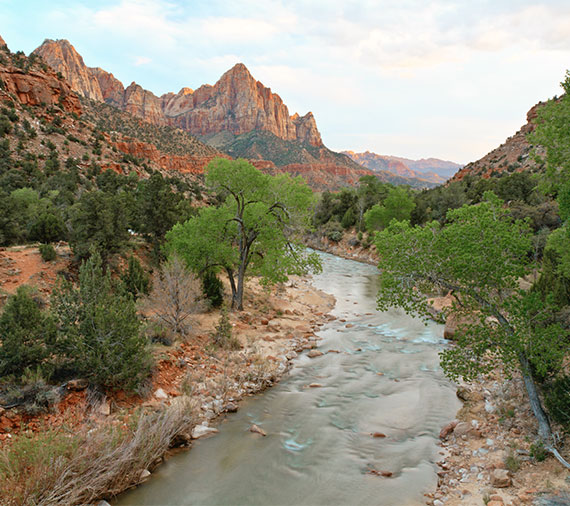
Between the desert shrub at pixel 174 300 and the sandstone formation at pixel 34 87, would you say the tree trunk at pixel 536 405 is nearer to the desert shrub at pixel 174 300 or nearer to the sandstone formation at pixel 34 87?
the desert shrub at pixel 174 300

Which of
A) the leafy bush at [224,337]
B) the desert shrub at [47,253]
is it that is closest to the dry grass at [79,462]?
the leafy bush at [224,337]

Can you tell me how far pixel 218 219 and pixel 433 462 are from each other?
1351 cm

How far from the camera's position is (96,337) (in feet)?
28.2

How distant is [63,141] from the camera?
43.7m

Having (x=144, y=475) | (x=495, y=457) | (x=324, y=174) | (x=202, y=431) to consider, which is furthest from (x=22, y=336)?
(x=324, y=174)

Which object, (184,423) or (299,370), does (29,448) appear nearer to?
(184,423)

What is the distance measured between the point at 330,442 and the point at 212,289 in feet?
34.8

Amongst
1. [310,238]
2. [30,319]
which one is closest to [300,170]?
[310,238]

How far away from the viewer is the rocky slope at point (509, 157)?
57.1 meters

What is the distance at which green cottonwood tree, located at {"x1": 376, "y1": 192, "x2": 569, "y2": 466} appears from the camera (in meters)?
7.30

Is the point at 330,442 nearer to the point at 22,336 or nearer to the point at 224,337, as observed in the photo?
the point at 224,337

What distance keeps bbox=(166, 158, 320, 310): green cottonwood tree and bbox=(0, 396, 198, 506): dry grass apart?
32.0ft

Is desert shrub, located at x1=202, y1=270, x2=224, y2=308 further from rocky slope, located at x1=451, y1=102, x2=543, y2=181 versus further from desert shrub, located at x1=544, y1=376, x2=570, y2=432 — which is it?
rocky slope, located at x1=451, y1=102, x2=543, y2=181

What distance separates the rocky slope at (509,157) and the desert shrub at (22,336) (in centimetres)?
6277
